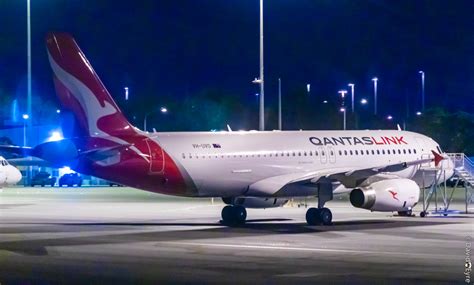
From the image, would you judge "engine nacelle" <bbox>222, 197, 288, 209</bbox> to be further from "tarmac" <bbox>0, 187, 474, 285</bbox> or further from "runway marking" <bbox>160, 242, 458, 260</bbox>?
"runway marking" <bbox>160, 242, 458, 260</bbox>

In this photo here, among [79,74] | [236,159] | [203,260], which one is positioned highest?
[79,74]

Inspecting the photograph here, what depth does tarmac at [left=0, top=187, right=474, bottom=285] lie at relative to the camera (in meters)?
21.6

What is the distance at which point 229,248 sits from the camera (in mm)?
28344

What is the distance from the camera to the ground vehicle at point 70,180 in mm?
92500

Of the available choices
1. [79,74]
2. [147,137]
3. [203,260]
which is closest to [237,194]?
[147,137]

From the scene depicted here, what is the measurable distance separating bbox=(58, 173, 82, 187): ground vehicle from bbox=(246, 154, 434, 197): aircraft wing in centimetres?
5561

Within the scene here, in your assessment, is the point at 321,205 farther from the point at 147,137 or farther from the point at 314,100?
the point at 314,100

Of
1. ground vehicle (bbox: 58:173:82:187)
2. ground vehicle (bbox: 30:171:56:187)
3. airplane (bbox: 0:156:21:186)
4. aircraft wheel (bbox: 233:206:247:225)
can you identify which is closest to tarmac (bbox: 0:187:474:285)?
aircraft wheel (bbox: 233:206:247:225)

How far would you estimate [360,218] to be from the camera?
1670 inches

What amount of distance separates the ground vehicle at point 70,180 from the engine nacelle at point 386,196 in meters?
58.5

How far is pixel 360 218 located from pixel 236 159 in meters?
6.92

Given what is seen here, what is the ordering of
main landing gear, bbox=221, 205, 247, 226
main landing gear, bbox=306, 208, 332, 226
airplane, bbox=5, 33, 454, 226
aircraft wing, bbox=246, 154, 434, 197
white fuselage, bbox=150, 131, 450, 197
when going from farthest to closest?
main landing gear, bbox=221, 205, 247, 226, white fuselage, bbox=150, 131, 450, 197, main landing gear, bbox=306, 208, 332, 226, aircraft wing, bbox=246, 154, 434, 197, airplane, bbox=5, 33, 454, 226

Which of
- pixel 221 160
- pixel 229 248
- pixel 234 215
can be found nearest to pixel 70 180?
pixel 234 215

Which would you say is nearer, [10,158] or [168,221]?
[168,221]
